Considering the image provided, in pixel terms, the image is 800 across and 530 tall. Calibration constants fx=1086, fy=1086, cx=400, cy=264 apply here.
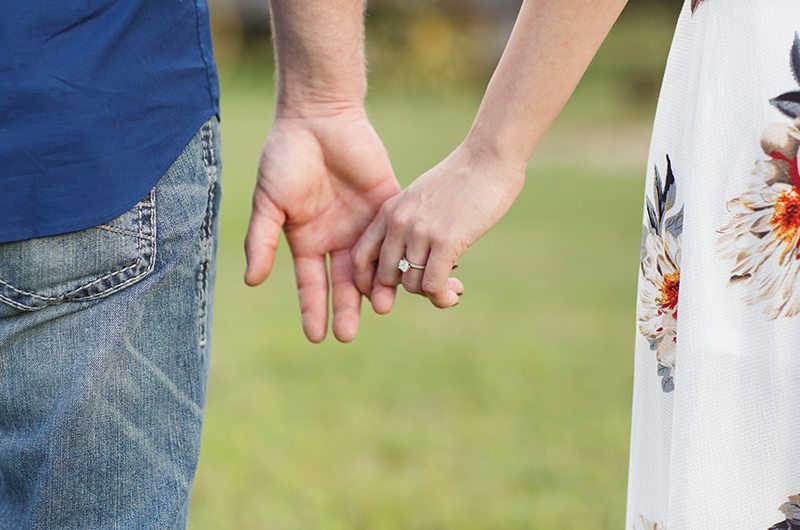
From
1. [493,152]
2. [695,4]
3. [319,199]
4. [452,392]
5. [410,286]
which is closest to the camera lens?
[695,4]

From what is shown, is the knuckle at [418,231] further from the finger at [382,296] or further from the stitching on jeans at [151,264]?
the stitching on jeans at [151,264]

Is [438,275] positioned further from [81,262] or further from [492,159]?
[81,262]

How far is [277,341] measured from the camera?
447cm

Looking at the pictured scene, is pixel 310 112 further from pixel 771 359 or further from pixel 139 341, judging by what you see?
pixel 771 359

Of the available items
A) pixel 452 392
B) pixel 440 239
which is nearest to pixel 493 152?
pixel 440 239

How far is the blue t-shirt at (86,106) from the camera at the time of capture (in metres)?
1.08

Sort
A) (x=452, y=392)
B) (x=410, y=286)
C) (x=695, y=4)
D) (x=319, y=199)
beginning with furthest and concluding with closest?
(x=452, y=392) < (x=319, y=199) < (x=410, y=286) < (x=695, y=4)

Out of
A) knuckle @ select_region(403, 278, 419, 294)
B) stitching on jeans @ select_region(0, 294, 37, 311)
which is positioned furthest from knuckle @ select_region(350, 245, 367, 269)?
stitching on jeans @ select_region(0, 294, 37, 311)

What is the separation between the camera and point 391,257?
1.56 m

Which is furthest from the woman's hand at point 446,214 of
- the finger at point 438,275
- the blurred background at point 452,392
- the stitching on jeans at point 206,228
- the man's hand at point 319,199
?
the blurred background at point 452,392

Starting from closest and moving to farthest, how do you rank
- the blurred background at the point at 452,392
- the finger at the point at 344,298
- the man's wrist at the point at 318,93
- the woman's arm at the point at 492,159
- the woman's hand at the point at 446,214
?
1. the woman's arm at the point at 492,159
2. the woman's hand at the point at 446,214
3. the man's wrist at the point at 318,93
4. the finger at the point at 344,298
5. the blurred background at the point at 452,392

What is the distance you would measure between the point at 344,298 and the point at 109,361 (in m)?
0.59

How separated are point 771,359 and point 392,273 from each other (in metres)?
0.60

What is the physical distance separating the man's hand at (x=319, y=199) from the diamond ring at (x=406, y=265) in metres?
0.10
